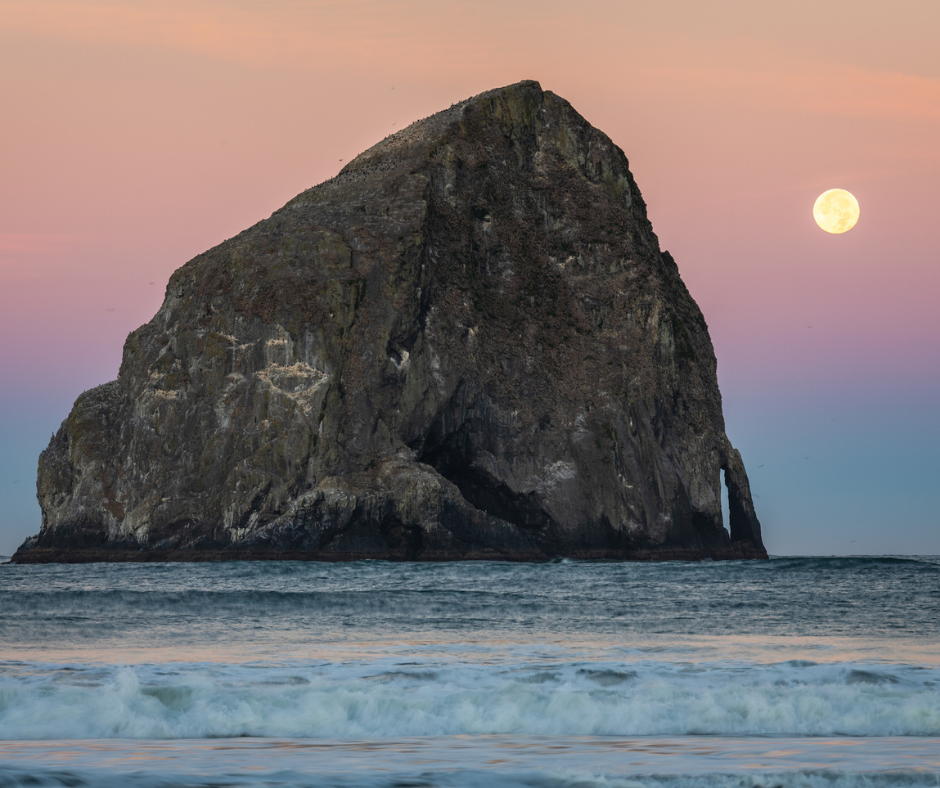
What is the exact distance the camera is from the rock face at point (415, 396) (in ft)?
246

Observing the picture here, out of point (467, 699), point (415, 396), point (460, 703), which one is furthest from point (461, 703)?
point (415, 396)

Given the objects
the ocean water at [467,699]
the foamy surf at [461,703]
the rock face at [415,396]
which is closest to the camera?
the ocean water at [467,699]

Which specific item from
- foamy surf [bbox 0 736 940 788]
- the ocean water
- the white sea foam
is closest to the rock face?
the ocean water

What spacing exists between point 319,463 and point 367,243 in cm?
1802

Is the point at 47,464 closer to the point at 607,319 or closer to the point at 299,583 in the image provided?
the point at 607,319

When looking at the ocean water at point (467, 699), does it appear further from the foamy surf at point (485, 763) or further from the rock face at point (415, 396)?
the rock face at point (415, 396)

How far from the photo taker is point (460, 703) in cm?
1166

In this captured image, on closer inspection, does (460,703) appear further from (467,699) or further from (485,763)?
(485,763)

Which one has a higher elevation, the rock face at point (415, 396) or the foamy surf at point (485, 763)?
the rock face at point (415, 396)

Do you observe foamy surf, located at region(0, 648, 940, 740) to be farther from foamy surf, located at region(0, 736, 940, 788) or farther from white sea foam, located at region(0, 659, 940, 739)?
foamy surf, located at region(0, 736, 940, 788)

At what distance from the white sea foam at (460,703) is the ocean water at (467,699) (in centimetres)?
3

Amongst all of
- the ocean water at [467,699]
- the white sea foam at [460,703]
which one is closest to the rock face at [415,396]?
the ocean water at [467,699]

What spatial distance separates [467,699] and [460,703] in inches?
8.0

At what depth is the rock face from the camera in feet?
246
